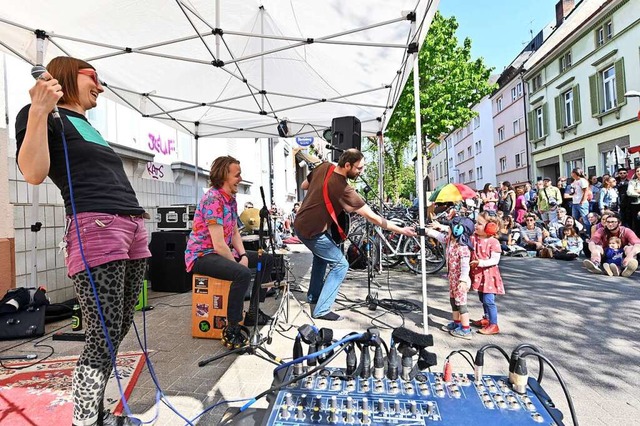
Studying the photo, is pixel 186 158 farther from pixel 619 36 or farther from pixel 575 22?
pixel 575 22

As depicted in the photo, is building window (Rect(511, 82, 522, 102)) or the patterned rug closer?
the patterned rug

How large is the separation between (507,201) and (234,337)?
11123mm

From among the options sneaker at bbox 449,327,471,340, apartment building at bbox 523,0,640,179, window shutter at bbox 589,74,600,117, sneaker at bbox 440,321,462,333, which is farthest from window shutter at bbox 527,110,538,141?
sneaker at bbox 449,327,471,340

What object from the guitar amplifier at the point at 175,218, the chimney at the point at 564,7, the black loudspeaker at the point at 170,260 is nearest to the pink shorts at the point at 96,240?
the black loudspeaker at the point at 170,260

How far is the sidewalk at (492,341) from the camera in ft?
7.67

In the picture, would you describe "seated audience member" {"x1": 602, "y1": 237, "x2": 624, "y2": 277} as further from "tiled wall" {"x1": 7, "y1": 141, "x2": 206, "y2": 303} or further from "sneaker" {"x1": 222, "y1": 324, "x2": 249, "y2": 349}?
"tiled wall" {"x1": 7, "y1": 141, "x2": 206, "y2": 303}

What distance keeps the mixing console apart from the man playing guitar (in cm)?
252

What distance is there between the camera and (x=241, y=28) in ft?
13.5

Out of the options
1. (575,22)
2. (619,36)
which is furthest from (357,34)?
(575,22)

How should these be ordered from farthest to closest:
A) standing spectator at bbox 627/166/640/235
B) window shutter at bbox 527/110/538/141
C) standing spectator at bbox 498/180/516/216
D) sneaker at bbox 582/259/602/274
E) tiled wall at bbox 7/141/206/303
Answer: window shutter at bbox 527/110/538/141 < standing spectator at bbox 498/180/516/216 < standing spectator at bbox 627/166/640/235 < sneaker at bbox 582/259/602/274 < tiled wall at bbox 7/141/206/303

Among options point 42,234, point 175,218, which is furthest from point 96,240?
point 175,218

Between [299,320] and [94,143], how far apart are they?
296 centimetres

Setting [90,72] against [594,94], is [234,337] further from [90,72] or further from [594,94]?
[594,94]

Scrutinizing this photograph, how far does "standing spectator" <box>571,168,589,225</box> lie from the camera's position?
9617 millimetres
